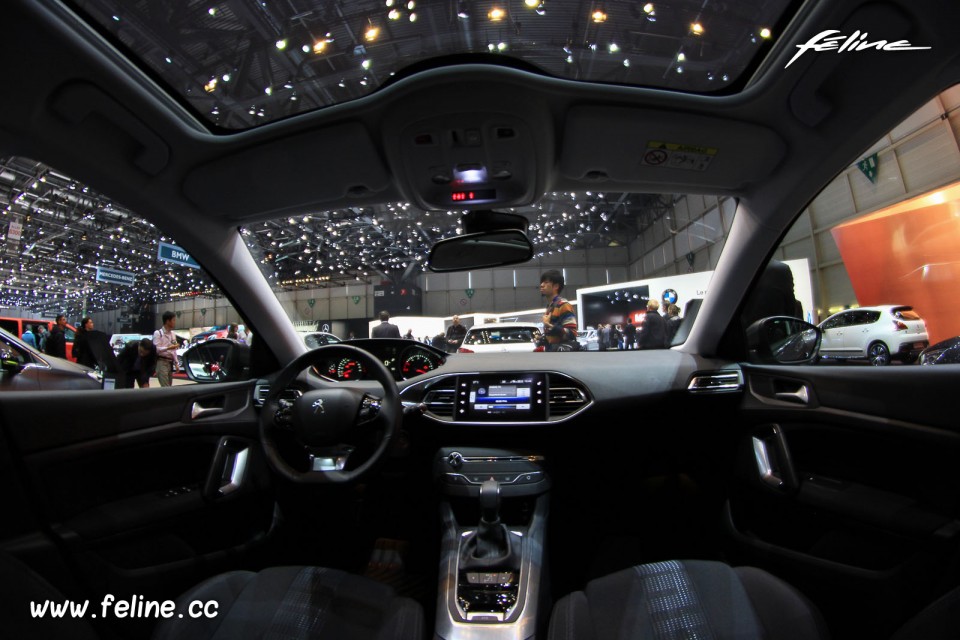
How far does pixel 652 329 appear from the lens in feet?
9.86

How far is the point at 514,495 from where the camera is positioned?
2.16m

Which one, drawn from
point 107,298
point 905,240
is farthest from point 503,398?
point 107,298

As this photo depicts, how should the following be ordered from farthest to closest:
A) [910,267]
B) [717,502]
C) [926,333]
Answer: [910,267], [717,502], [926,333]

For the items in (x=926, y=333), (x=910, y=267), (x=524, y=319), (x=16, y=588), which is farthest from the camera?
(x=524, y=319)

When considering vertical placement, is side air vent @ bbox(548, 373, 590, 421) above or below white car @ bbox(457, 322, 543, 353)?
below

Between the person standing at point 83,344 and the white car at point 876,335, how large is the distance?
476 centimetres

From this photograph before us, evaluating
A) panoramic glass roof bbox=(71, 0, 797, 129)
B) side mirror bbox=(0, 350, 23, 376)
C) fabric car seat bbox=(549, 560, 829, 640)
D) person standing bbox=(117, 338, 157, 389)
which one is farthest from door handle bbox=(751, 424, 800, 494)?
side mirror bbox=(0, 350, 23, 376)

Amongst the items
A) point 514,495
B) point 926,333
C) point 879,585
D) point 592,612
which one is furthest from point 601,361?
point 926,333

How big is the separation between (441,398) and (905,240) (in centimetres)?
310

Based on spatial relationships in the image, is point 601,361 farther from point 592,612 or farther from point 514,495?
point 592,612

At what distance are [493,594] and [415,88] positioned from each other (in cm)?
202

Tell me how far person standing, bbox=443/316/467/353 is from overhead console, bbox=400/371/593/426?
1893mm

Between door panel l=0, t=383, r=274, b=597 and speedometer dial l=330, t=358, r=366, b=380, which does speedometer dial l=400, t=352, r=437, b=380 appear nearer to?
speedometer dial l=330, t=358, r=366, b=380

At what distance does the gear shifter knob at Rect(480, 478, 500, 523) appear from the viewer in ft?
6.57
